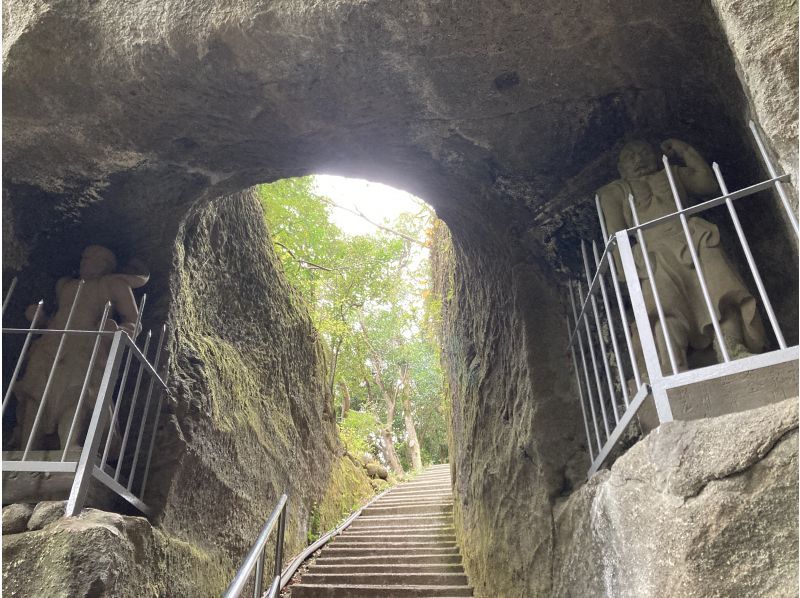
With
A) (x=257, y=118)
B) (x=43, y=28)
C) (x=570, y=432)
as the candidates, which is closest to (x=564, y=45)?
(x=257, y=118)

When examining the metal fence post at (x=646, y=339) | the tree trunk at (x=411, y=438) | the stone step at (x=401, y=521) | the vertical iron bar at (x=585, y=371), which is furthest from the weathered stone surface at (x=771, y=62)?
the tree trunk at (x=411, y=438)

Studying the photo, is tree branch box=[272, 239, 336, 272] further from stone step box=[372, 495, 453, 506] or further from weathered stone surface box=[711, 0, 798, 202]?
weathered stone surface box=[711, 0, 798, 202]

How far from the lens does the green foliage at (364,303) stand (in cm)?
912

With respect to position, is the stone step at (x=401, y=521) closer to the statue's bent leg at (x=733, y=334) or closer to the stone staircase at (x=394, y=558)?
the stone staircase at (x=394, y=558)

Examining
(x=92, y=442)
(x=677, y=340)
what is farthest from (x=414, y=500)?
(x=677, y=340)

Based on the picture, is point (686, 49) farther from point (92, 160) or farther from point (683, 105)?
point (92, 160)

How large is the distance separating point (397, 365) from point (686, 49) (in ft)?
52.0

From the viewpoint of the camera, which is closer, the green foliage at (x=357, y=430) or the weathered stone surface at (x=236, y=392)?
the weathered stone surface at (x=236, y=392)

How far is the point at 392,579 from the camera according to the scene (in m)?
5.45

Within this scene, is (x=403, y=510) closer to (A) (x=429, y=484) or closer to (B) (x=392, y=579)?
(A) (x=429, y=484)

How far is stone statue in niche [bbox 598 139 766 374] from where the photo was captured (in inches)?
112

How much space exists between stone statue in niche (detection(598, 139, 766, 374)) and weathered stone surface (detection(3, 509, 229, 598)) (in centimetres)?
257

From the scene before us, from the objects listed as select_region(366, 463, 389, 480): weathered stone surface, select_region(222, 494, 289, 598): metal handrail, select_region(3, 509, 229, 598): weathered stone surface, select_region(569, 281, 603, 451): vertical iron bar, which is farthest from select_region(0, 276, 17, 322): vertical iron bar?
select_region(366, 463, 389, 480): weathered stone surface

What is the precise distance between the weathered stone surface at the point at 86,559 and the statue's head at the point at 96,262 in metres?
1.99
